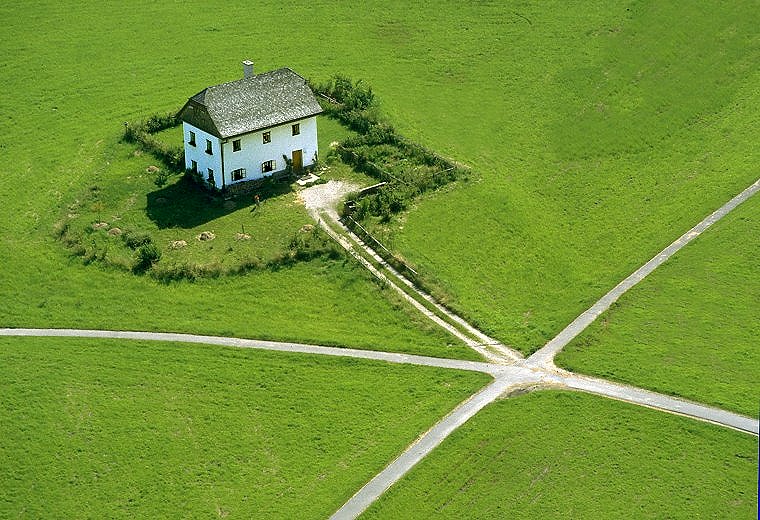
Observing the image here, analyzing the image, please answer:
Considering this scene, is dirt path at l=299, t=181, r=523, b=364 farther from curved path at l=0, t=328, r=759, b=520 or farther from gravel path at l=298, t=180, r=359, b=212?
curved path at l=0, t=328, r=759, b=520

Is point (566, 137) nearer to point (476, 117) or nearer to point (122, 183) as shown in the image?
point (476, 117)

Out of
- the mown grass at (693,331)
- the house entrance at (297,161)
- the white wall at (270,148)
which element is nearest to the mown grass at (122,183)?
the white wall at (270,148)

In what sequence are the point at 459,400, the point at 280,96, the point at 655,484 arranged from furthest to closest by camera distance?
the point at 280,96
the point at 459,400
the point at 655,484

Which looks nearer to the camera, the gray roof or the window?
the gray roof

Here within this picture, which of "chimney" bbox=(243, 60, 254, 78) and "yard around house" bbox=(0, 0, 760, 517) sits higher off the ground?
"chimney" bbox=(243, 60, 254, 78)

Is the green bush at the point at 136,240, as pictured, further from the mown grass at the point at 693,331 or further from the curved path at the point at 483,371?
the mown grass at the point at 693,331

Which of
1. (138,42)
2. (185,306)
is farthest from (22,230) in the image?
(138,42)

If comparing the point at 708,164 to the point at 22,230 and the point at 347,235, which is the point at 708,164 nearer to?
the point at 347,235

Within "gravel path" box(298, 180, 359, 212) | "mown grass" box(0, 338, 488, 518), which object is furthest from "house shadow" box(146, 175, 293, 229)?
"mown grass" box(0, 338, 488, 518)
